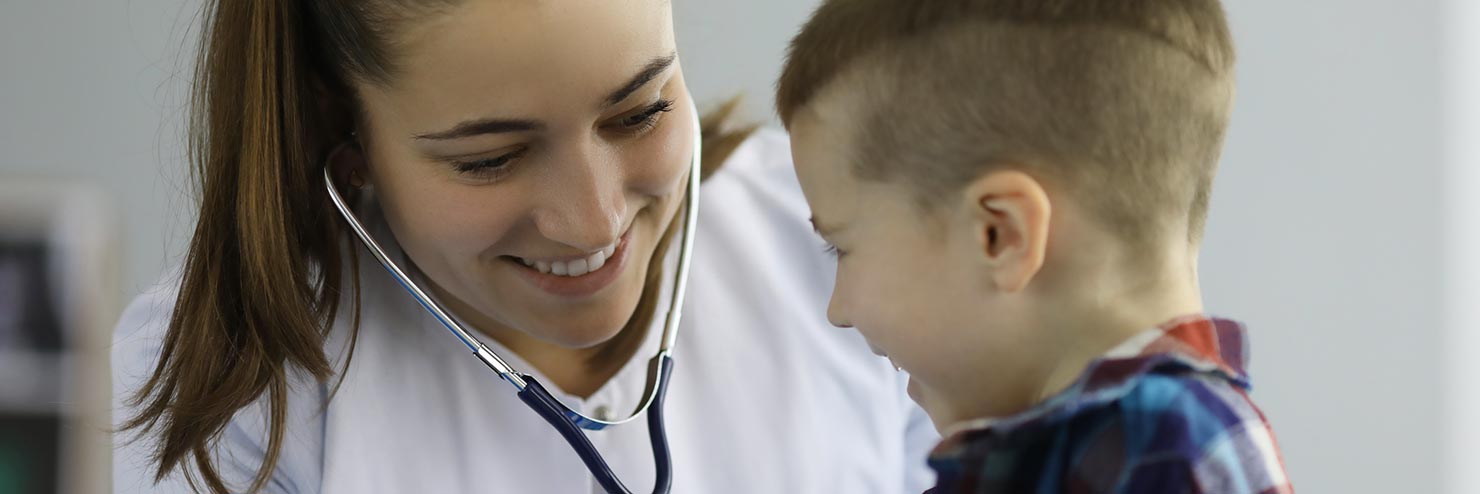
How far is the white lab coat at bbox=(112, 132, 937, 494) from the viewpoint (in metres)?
1.01

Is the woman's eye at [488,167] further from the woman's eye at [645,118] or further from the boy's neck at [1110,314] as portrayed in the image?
the boy's neck at [1110,314]

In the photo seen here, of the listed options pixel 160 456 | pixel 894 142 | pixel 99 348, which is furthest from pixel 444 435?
pixel 99 348

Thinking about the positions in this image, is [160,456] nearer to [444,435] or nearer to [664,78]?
[444,435]

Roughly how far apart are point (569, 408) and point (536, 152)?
0.21m

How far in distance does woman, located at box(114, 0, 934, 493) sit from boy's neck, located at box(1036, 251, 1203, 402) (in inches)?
13.2

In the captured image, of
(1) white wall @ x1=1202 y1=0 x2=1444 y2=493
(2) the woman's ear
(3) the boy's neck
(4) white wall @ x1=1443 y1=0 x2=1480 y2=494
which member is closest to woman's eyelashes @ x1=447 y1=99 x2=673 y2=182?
(2) the woman's ear

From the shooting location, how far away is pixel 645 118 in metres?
0.91

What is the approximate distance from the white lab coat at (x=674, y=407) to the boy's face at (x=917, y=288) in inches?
12.9

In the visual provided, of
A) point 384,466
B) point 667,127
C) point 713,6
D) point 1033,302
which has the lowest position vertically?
point 384,466

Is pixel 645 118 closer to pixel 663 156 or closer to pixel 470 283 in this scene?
pixel 663 156

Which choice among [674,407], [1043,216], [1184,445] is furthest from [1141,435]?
[674,407]

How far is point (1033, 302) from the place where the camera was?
686mm

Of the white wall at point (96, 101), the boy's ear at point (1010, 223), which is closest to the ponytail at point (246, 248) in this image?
the boy's ear at point (1010, 223)

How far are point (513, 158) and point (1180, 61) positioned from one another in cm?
44
